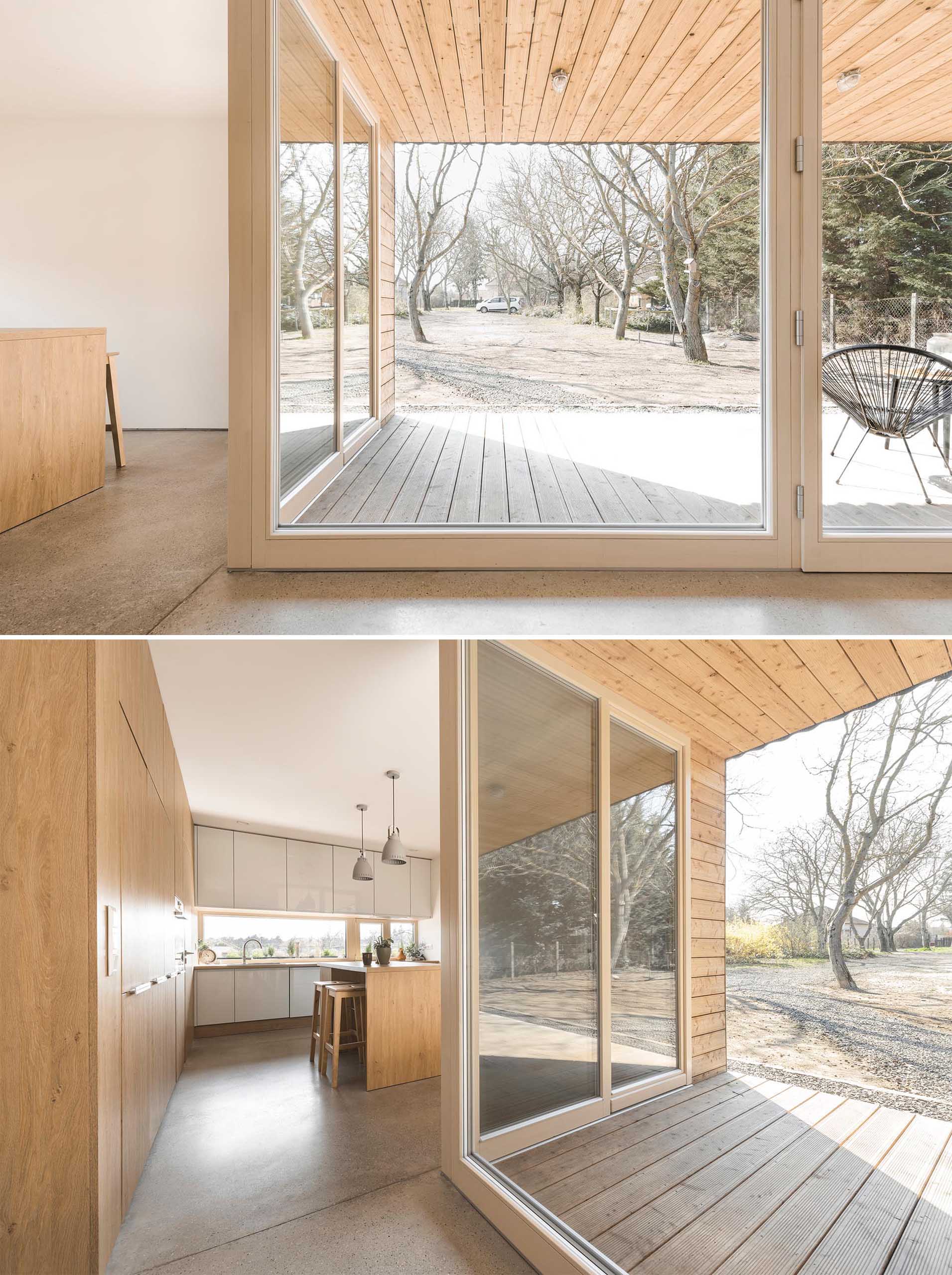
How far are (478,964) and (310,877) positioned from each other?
8.21 metres

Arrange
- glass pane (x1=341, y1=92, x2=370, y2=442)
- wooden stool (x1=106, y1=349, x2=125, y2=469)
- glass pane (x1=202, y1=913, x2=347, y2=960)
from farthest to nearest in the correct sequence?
1. glass pane (x1=202, y1=913, x2=347, y2=960)
2. wooden stool (x1=106, y1=349, x2=125, y2=469)
3. glass pane (x1=341, y1=92, x2=370, y2=442)

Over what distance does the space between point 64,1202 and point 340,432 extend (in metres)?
3.21

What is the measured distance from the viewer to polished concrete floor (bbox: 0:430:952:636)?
293cm

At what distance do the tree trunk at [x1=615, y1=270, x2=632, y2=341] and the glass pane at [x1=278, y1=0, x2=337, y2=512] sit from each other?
4.33 ft

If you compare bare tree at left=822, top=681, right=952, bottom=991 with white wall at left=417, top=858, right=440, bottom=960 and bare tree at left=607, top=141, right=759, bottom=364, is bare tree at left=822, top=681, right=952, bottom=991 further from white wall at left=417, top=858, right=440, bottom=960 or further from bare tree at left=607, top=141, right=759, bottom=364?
white wall at left=417, top=858, right=440, bottom=960

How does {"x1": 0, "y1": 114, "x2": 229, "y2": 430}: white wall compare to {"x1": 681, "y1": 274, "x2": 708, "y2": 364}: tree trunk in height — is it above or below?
above

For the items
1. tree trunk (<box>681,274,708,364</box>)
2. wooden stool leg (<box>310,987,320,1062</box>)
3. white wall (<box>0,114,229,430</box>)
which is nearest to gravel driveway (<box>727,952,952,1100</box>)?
tree trunk (<box>681,274,708,364</box>)

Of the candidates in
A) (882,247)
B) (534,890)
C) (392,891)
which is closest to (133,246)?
(882,247)

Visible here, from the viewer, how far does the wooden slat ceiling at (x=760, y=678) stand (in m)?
2.08

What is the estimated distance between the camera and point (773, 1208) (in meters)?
1.94

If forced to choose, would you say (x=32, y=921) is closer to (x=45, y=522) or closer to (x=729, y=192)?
(x=45, y=522)

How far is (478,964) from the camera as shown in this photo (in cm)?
370

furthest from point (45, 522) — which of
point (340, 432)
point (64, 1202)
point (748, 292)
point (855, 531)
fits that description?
point (855, 531)

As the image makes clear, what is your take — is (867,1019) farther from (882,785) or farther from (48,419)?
(48,419)
